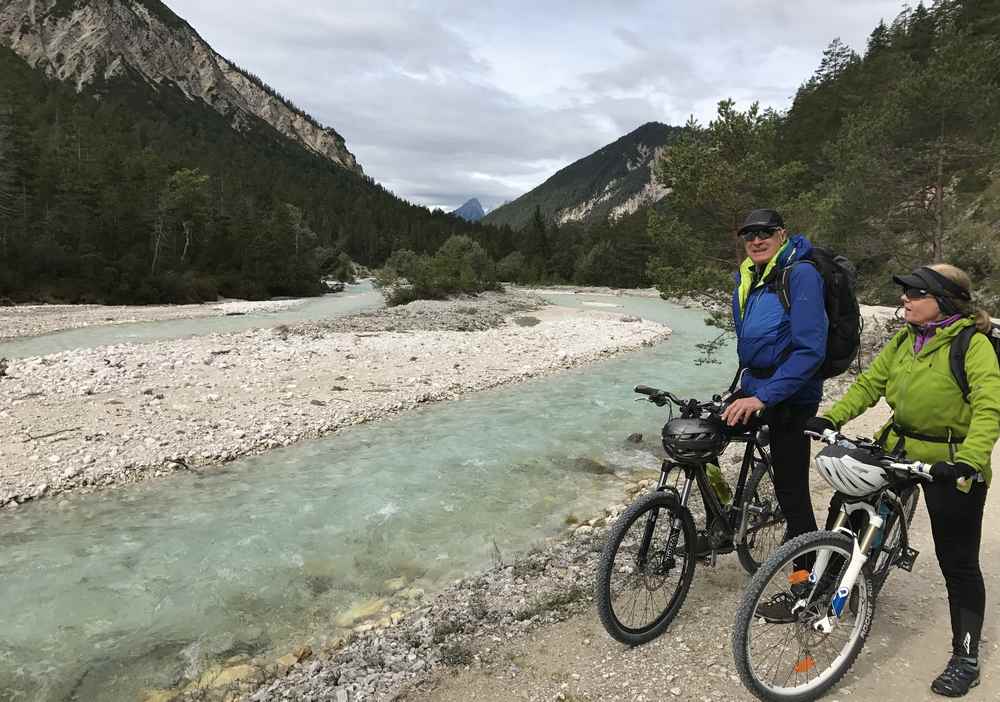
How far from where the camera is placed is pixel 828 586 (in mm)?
3207

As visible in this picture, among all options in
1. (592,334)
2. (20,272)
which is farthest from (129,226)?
(592,334)

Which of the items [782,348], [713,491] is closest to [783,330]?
[782,348]

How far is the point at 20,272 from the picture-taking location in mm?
34219

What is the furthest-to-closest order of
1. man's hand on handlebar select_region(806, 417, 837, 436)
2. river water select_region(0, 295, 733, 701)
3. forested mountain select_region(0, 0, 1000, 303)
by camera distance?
forested mountain select_region(0, 0, 1000, 303)
river water select_region(0, 295, 733, 701)
man's hand on handlebar select_region(806, 417, 837, 436)

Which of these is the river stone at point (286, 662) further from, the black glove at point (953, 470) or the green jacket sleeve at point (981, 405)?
the green jacket sleeve at point (981, 405)

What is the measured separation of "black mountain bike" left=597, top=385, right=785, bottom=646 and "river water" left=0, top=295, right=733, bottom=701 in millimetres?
2459

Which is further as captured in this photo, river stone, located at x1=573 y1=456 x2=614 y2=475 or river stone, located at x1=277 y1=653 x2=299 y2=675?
river stone, located at x1=573 y1=456 x2=614 y2=475

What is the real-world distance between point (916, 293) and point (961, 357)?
0.42m

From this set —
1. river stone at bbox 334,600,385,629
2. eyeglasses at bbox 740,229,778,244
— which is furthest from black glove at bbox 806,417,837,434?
river stone at bbox 334,600,385,629

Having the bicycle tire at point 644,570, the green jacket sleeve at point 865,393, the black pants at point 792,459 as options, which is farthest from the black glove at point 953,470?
the bicycle tire at point 644,570

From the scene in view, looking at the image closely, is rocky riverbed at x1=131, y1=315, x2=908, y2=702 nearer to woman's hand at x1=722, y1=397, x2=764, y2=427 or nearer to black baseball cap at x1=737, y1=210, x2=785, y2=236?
woman's hand at x1=722, y1=397, x2=764, y2=427

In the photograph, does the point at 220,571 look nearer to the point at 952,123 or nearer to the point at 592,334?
the point at 592,334

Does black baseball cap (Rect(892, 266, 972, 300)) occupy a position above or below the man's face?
below

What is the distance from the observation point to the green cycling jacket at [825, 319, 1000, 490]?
9.20 ft
